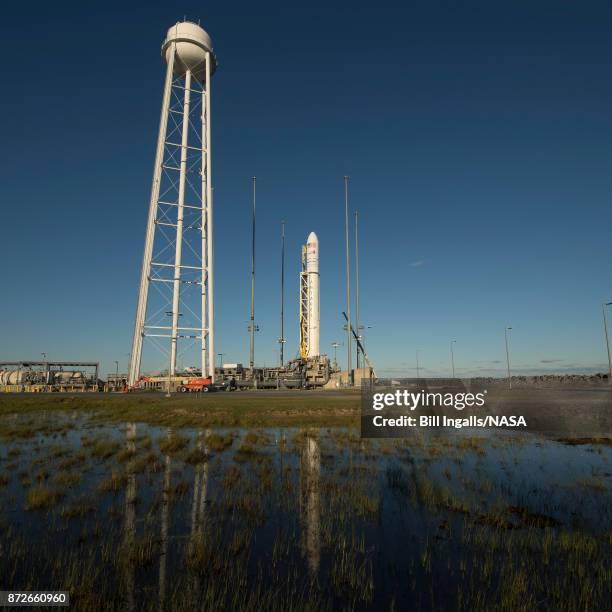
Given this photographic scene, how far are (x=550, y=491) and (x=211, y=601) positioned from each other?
10228 millimetres

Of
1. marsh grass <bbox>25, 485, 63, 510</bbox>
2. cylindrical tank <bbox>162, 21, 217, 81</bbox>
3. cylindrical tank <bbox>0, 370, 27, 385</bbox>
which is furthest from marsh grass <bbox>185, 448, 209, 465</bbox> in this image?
cylindrical tank <bbox>0, 370, 27, 385</bbox>

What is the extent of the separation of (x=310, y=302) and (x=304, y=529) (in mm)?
84215

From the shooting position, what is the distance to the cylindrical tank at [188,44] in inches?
2399

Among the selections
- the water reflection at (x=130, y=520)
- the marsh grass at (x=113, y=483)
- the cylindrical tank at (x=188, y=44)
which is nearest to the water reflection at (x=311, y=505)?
the water reflection at (x=130, y=520)

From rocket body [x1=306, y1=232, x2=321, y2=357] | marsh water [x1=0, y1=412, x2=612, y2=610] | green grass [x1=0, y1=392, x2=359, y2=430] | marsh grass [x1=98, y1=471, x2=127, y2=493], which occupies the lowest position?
marsh water [x1=0, y1=412, x2=612, y2=610]

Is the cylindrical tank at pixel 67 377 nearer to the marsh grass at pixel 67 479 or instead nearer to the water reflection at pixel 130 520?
the water reflection at pixel 130 520

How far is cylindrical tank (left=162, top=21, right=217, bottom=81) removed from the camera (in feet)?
200

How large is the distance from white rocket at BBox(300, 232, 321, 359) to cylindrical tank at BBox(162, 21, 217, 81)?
141ft

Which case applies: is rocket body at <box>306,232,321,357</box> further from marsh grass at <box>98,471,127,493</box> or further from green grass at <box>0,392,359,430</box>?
marsh grass at <box>98,471,127,493</box>

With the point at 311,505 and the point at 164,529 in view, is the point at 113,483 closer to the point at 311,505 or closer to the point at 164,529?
the point at 164,529

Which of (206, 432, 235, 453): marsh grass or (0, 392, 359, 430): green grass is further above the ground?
(0, 392, 359, 430): green grass

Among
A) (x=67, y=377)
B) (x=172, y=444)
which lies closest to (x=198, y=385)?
(x=172, y=444)

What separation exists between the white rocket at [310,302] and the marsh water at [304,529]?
75.7 meters

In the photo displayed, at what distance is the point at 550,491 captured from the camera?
39.2 ft
